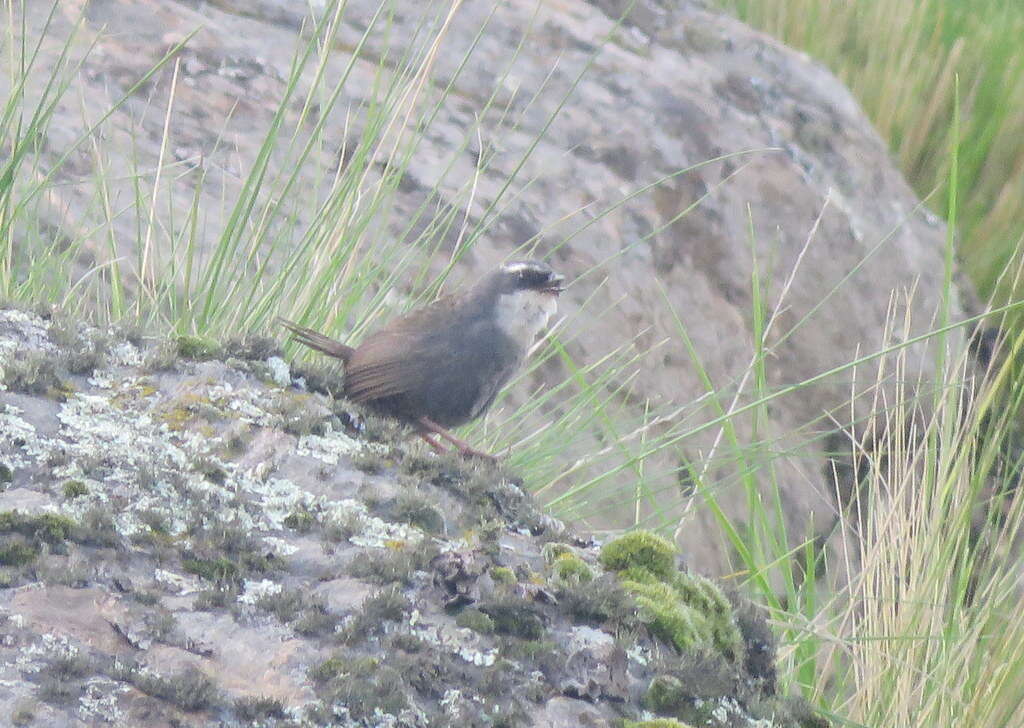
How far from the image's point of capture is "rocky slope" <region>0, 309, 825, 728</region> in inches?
78.0

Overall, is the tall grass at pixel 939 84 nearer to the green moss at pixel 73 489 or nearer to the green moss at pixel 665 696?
the green moss at pixel 665 696

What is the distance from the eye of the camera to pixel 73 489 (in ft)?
7.70

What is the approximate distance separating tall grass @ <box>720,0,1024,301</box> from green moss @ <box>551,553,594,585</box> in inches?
189

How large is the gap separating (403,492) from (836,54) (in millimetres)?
6170

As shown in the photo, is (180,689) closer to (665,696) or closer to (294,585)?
(294,585)

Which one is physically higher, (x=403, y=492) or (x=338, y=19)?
(x=338, y=19)

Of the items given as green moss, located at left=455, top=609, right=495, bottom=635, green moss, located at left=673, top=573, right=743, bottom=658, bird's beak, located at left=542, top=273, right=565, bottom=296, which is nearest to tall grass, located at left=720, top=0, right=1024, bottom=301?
bird's beak, located at left=542, top=273, right=565, bottom=296

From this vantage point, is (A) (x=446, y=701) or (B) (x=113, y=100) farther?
(B) (x=113, y=100)

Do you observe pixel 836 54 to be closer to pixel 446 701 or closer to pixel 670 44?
pixel 670 44

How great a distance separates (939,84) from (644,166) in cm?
229

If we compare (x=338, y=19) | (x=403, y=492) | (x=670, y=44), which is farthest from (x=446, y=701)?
(x=670, y=44)

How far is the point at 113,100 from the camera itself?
5172mm

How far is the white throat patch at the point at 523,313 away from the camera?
3545mm

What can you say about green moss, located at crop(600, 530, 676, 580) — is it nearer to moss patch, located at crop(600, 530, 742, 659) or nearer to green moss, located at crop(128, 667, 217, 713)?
moss patch, located at crop(600, 530, 742, 659)
